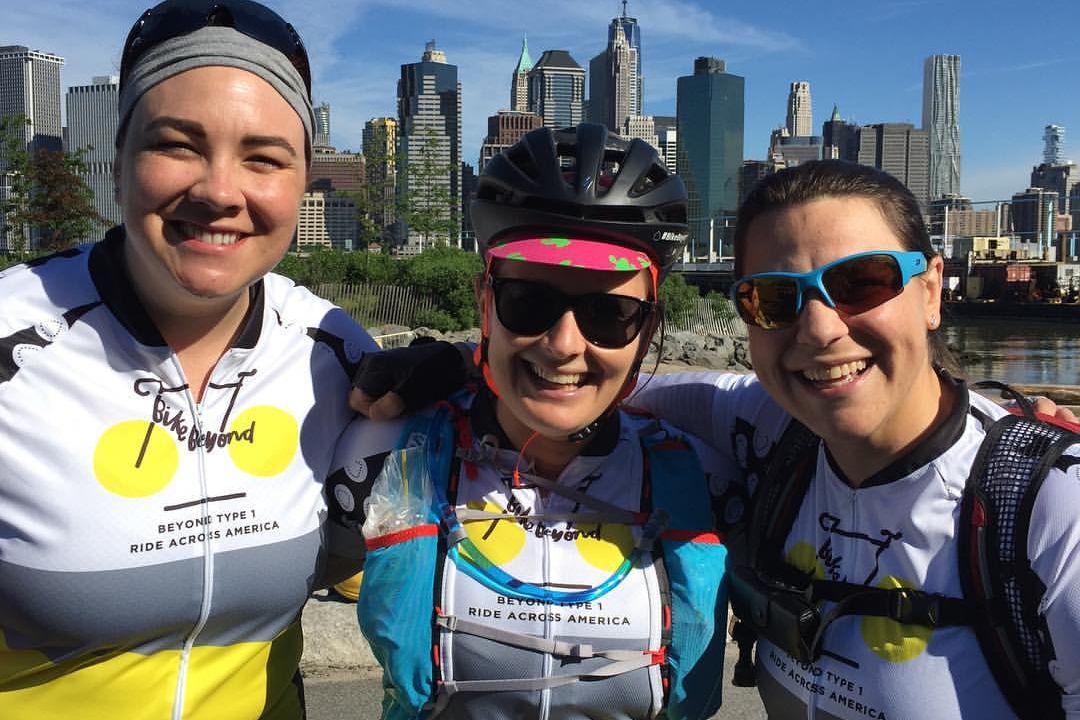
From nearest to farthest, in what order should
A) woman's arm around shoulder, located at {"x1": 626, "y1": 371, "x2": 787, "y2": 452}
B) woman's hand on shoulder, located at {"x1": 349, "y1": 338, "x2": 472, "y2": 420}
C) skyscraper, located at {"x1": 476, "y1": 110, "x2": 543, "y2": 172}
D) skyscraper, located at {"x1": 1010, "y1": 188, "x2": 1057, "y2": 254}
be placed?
woman's hand on shoulder, located at {"x1": 349, "y1": 338, "x2": 472, "y2": 420}
woman's arm around shoulder, located at {"x1": 626, "y1": 371, "x2": 787, "y2": 452}
skyscraper, located at {"x1": 476, "y1": 110, "x2": 543, "y2": 172}
skyscraper, located at {"x1": 1010, "y1": 188, "x2": 1057, "y2": 254}

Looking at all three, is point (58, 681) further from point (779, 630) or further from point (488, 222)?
point (779, 630)

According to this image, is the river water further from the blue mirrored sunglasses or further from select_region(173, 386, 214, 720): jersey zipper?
select_region(173, 386, 214, 720): jersey zipper

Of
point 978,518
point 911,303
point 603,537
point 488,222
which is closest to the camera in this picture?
point 978,518

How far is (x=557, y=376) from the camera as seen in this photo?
2361mm

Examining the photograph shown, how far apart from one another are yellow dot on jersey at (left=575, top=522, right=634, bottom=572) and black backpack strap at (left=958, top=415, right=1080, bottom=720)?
797 mm

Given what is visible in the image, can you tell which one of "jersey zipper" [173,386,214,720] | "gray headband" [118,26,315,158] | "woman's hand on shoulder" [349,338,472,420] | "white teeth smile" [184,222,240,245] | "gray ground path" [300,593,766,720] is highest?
"gray headband" [118,26,315,158]

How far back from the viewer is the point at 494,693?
2268 millimetres

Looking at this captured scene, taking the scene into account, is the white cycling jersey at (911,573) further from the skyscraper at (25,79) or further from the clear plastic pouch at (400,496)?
the skyscraper at (25,79)

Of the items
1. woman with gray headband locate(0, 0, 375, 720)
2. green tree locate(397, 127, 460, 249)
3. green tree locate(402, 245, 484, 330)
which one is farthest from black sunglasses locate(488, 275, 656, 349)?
green tree locate(397, 127, 460, 249)

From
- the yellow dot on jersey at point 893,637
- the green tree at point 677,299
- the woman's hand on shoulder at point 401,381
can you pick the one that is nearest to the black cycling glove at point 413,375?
the woman's hand on shoulder at point 401,381

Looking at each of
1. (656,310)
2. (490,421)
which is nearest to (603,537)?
(490,421)

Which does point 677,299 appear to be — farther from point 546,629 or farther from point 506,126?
point 506,126

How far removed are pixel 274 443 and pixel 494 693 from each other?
0.91 m

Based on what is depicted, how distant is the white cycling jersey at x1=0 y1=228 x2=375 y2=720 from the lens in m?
2.26
